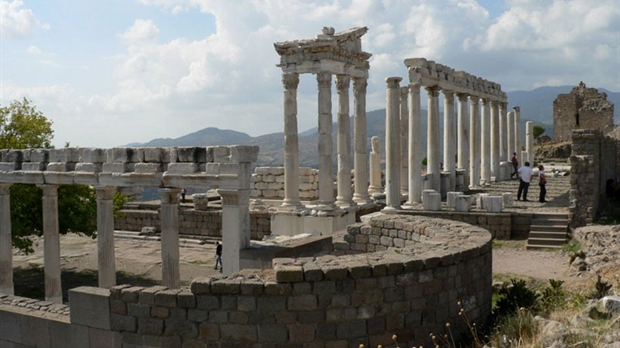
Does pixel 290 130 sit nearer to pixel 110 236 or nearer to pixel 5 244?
pixel 110 236

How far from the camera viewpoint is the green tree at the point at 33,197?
21.2 meters

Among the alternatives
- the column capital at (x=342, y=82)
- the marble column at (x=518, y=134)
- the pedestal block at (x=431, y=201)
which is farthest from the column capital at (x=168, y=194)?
the marble column at (x=518, y=134)

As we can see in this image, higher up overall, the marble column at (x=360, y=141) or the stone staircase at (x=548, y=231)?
the marble column at (x=360, y=141)

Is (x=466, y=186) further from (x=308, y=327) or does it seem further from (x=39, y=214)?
(x=308, y=327)

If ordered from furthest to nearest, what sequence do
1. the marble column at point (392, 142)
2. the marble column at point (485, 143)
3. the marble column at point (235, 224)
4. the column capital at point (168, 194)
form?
the marble column at point (485, 143) < the marble column at point (392, 142) < the column capital at point (168, 194) < the marble column at point (235, 224)

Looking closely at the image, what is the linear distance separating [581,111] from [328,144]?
125 feet

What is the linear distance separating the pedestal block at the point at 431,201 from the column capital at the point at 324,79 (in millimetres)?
5868

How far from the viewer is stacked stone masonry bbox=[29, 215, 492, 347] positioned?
8.80 meters

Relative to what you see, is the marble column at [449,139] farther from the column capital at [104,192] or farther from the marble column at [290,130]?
the column capital at [104,192]

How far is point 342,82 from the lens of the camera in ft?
89.4

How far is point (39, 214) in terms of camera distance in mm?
21828

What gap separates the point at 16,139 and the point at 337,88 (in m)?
12.7

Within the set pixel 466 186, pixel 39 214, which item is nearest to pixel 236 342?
pixel 39 214

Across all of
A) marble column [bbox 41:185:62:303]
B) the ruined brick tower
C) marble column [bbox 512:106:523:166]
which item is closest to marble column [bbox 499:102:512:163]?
marble column [bbox 512:106:523:166]
